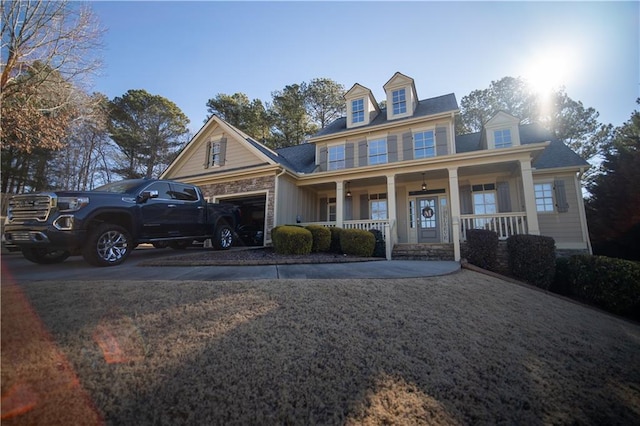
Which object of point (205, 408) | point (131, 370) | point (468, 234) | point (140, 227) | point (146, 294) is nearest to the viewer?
point (205, 408)

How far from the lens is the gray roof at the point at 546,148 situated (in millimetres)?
9523

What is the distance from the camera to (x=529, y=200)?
7461mm

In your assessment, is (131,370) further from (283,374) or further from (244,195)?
(244,195)

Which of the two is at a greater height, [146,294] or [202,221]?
[202,221]

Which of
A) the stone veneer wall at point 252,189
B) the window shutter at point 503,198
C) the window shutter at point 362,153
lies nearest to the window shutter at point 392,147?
the window shutter at point 362,153

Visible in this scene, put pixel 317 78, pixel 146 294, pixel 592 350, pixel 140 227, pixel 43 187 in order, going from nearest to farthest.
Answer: pixel 592 350 → pixel 146 294 → pixel 140 227 → pixel 43 187 → pixel 317 78

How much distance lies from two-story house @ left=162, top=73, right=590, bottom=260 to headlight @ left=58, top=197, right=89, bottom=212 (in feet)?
18.2

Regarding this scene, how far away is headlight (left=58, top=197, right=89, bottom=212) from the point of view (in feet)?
14.1

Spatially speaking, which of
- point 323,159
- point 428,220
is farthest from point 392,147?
point 428,220

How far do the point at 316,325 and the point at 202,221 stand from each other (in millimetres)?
5867

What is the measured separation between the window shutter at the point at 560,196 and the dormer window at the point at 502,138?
223cm

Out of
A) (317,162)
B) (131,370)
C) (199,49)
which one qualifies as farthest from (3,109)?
(131,370)

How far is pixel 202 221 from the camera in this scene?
7.08 metres

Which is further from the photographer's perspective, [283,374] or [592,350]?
[592,350]
